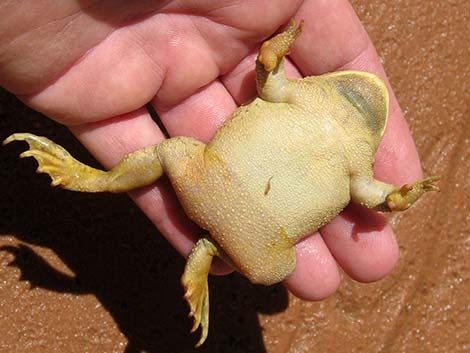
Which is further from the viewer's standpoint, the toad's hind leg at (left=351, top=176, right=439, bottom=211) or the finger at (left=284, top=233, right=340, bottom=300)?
Result: the finger at (left=284, top=233, right=340, bottom=300)

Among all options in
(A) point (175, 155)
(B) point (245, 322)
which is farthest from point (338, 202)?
(B) point (245, 322)

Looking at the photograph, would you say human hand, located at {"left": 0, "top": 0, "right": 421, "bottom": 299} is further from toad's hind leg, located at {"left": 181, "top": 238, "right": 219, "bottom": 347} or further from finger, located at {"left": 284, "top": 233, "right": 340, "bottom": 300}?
toad's hind leg, located at {"left": 181, "top": 238, "right": 219, "bottom": 347}

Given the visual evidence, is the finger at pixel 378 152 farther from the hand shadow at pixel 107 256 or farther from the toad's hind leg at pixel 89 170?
the toad's hind leg at pixel 89 170

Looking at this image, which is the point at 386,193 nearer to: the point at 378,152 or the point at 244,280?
the point at 378,152

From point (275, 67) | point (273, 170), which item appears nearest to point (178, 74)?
point (275, 67)

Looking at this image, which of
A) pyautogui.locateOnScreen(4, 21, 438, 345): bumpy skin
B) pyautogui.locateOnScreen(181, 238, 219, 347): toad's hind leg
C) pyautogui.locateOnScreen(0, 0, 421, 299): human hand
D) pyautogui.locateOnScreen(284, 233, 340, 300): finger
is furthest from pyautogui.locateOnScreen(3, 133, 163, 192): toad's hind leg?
pyautogui.locateOnScreen(284, 233, 340, 300): finger

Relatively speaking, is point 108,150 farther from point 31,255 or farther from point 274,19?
point 274,19
